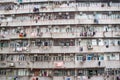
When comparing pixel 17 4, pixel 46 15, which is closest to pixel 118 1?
pixel 46 15

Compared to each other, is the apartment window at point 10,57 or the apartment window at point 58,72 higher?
the apartment window at point 10,57

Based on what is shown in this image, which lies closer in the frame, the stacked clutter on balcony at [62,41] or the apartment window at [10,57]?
the stacked clutter on balcony at [62,41]

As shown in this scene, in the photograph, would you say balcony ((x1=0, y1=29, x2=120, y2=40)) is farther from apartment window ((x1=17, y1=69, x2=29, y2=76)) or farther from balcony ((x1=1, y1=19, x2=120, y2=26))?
apartment window ((x1=17, y1=69, x2=29, y2=76))

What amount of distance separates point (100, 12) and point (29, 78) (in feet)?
37.0

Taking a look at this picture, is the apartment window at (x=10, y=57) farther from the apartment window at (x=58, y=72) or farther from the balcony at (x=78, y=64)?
the apartment window at (x=58, y=72)

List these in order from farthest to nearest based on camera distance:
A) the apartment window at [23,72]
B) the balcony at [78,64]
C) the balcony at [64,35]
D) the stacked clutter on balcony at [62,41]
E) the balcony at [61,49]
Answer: the apartment window at [23,72] < the balcony at [64,35] < the balcony at [61,49] < the stacked clutter on balcony at [62,41] < the balcony at [78,64]

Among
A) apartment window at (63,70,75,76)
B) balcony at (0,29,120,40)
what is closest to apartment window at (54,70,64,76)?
apartment window at (63,70,75,76)

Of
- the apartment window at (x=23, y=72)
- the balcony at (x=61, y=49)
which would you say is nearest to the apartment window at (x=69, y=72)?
the balcony at (x=61, y=49)

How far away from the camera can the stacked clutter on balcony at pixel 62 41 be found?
113 feet

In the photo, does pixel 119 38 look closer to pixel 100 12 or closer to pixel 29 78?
pixel 100 12

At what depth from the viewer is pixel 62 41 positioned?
118ft

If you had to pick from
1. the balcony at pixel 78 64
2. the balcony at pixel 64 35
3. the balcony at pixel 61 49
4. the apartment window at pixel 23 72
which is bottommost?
the apartment window at pixel 23 72

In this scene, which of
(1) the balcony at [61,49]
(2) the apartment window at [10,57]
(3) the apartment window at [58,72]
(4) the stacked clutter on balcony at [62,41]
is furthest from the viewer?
(2) the apartment window at [10,57]

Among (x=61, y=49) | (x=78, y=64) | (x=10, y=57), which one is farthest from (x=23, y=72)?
(x=78, y=64)
